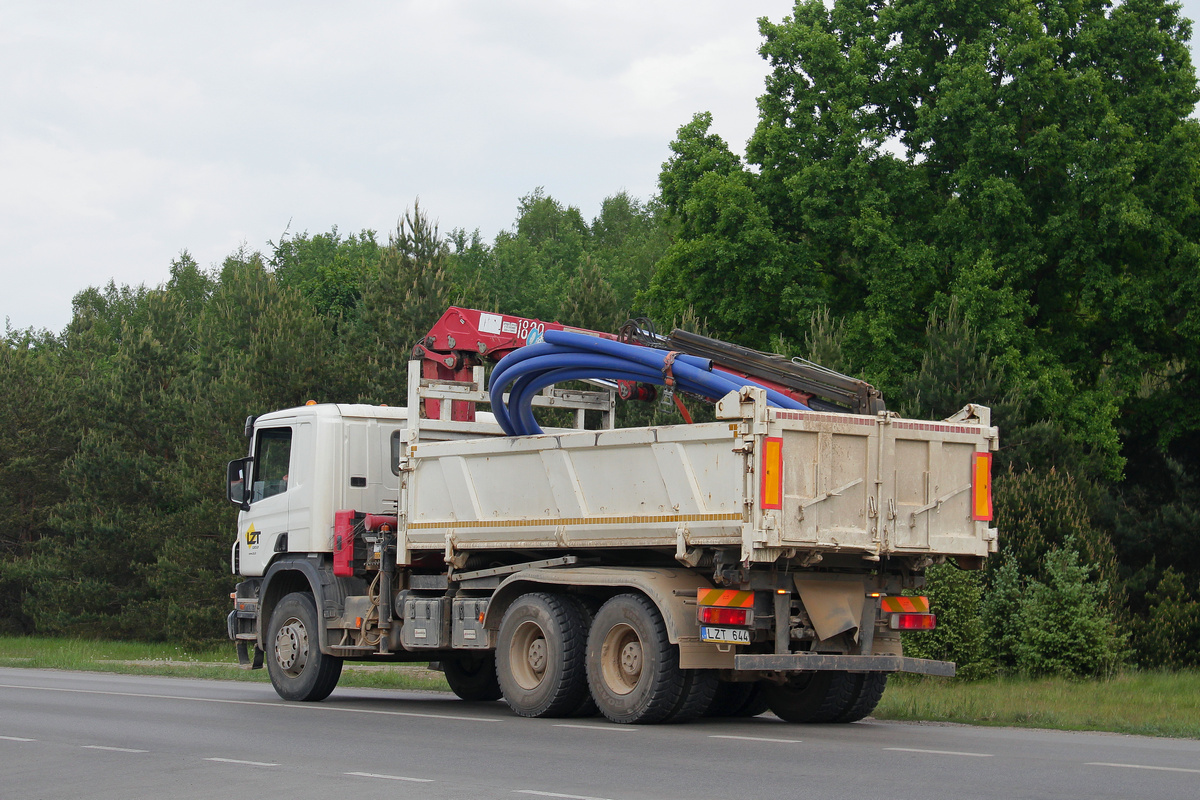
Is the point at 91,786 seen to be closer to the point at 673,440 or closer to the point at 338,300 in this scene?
the point at 673,440

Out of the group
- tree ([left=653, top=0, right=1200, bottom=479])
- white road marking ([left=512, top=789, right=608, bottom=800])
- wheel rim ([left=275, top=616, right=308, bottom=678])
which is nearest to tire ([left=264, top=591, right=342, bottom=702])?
wheel rim ([left=275, top=616, right=308, bottom=678])

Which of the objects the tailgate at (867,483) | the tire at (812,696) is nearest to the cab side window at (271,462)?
the tire at (812,696)

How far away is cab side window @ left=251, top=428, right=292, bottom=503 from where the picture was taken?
1723 centimetres

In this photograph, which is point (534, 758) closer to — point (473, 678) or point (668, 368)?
point (668, 368)

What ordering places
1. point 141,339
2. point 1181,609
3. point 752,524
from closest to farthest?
point 752,524
point 1181,609
point 141,339

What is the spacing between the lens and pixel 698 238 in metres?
35.7

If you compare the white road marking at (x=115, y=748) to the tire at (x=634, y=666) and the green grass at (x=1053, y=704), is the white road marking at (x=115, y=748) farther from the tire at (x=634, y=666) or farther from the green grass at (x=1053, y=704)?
the green grass at (x=1053, y=704)

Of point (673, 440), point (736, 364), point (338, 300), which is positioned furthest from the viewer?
point (338, 300)

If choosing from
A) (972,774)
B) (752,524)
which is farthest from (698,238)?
(972,774)

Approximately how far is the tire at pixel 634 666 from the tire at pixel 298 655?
4341 mm

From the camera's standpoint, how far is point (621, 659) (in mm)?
13195

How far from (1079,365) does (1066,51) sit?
7047mm

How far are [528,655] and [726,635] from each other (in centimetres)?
255

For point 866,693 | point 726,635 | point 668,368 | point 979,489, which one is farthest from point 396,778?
point 979,489
